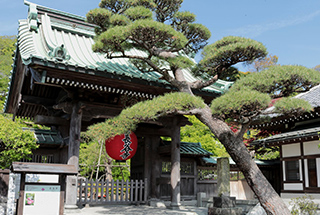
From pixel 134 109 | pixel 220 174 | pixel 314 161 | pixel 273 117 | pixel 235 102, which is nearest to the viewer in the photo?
pixel 235 102

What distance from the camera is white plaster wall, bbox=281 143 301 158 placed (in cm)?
1202

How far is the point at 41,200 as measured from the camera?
24.4ft

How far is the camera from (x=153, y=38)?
25.1 ft

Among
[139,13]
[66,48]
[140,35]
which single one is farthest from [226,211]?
[66,48]

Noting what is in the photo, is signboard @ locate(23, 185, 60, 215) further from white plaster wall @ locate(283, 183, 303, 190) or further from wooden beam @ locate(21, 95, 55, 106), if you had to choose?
white plaster wall @ locate(283, 183, 303, 190)

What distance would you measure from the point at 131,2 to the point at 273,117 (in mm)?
6723

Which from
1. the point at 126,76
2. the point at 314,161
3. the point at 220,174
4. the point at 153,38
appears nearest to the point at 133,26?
the point at 153,38

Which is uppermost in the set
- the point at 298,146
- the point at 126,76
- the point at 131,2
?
the point at 131,2

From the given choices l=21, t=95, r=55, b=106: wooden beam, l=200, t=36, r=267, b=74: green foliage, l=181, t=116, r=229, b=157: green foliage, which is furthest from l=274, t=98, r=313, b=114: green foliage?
l=181, t=116, r=229, b=157: green foliage

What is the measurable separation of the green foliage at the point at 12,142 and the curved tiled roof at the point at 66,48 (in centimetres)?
174

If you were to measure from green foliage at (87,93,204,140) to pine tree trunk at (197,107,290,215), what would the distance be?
1.63ft

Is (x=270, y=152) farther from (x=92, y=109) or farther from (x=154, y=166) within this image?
(x=92, y=109)

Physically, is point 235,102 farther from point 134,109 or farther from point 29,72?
point 29,72

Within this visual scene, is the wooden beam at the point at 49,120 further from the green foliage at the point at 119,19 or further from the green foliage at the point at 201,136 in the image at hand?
the green foliage at the point at 201,136
